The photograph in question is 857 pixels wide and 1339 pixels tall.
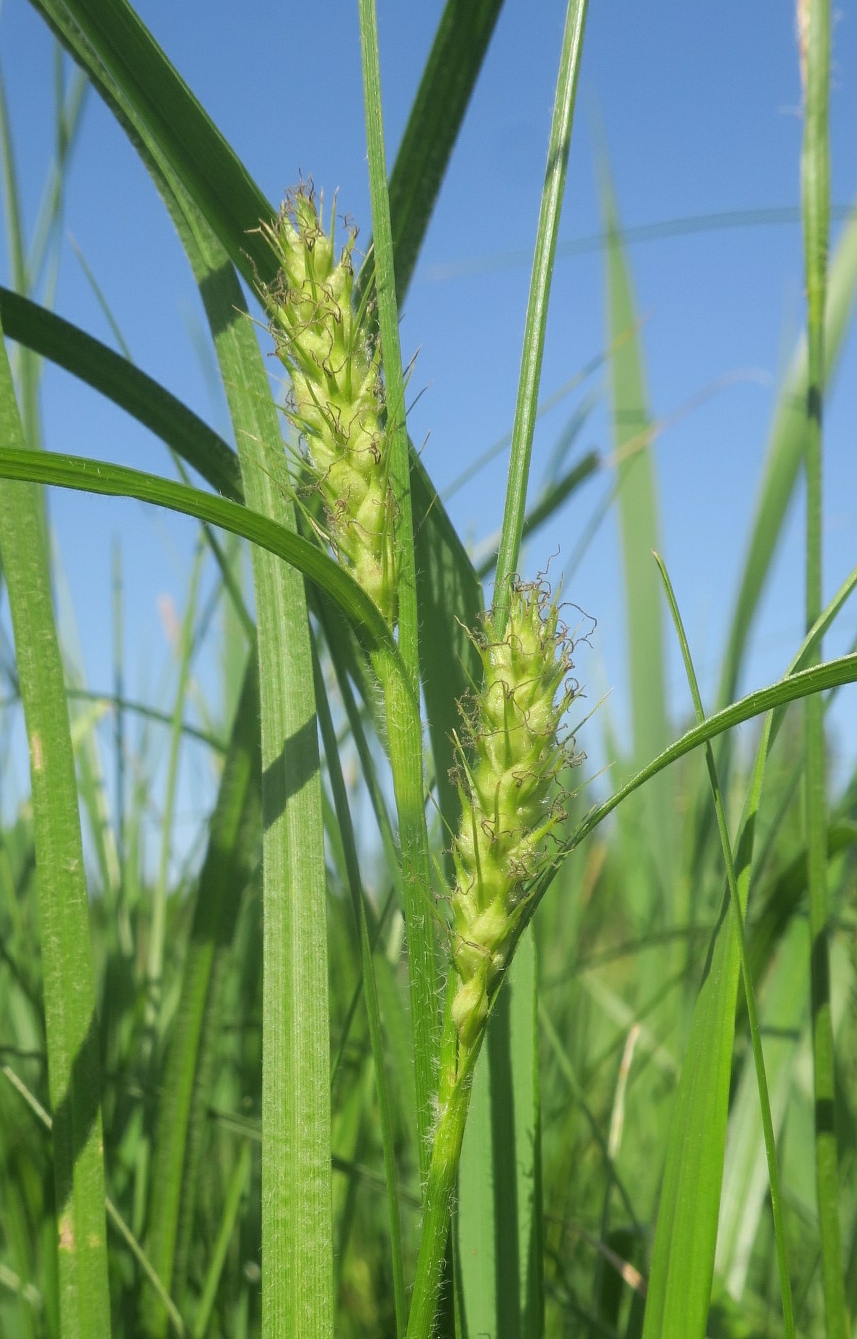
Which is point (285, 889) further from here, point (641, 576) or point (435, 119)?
point (641, 576)

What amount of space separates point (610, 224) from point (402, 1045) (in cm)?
153

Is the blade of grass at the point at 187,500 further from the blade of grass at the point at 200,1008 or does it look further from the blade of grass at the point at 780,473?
the blade of grass at the point at 780,473

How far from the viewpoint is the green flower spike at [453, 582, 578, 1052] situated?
16.4 inches

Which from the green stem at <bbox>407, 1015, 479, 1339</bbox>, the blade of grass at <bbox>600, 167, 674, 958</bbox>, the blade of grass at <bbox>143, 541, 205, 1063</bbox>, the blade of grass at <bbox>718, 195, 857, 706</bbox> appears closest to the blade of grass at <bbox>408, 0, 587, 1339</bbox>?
the green stem at <bbox>407, 1015, 479, 1339</bbox>

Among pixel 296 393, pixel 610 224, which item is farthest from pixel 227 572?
→ pixel 610 224

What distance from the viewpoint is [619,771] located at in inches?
63.2

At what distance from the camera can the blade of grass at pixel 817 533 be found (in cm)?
64

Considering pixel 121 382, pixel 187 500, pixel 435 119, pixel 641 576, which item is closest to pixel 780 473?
pixel 641 576

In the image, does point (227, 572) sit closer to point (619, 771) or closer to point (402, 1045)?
point (402, 1045)

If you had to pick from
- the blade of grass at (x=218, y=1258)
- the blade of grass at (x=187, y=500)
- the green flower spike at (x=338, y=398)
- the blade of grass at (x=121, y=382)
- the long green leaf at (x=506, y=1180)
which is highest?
the blade of grass at (x=121, y=382)

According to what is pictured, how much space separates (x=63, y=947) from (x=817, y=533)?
21.6 inches

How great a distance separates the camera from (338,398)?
1.56 ft

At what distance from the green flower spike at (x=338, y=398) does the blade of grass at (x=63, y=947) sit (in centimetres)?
18

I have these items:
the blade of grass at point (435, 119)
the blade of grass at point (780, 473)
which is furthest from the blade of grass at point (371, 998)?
the blade of grass at point (780, 473)
